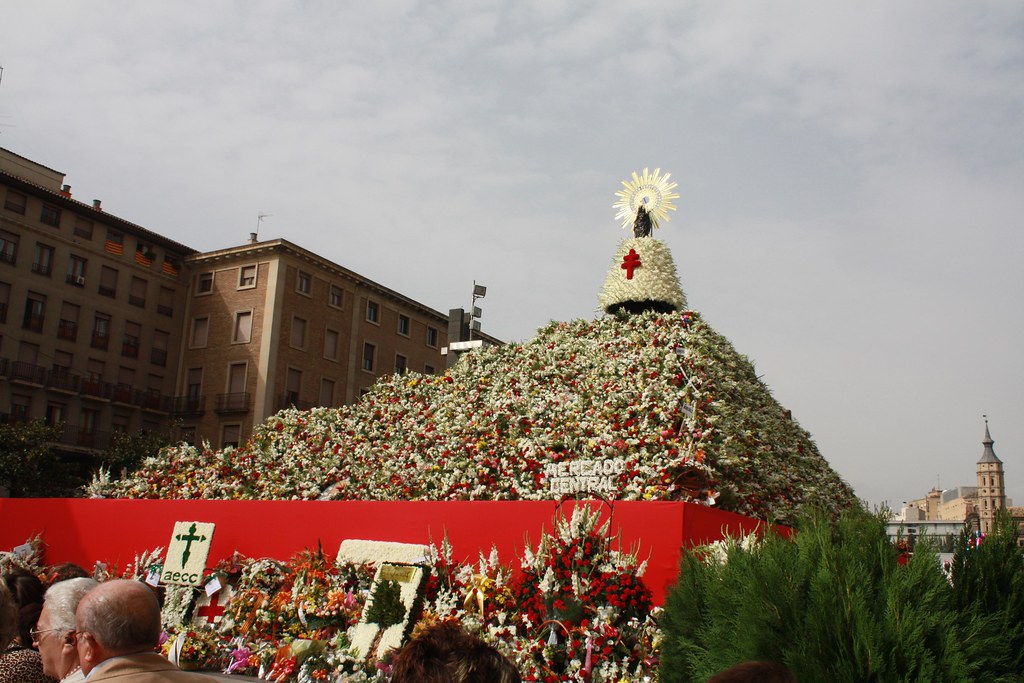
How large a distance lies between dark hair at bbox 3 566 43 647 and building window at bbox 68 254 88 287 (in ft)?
125

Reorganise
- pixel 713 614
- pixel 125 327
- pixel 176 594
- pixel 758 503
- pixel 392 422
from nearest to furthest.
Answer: pixel 713 614 → pixel 176 594 → pixel 758 503 → pixel 392 422 → pixel 125 327

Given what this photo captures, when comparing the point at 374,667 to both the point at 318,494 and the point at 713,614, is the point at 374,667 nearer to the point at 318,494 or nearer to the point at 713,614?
the point at 713,614

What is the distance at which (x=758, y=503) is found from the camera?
11.9 m

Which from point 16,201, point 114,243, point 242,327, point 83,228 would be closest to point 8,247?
point 16,201

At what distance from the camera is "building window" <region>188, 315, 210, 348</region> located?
139ft

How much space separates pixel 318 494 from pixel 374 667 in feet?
19.5

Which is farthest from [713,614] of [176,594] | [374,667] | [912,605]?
[176,594]

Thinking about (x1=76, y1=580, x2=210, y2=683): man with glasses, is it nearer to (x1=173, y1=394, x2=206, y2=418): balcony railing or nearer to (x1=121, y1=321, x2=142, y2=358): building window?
(x1=173, y1=394, x2=206, y2=418): balcony railing

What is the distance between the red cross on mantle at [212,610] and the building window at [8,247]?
3167cm

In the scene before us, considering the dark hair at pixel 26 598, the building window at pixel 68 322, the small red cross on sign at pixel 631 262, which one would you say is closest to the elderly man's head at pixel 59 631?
the dark hair at pixel 26 598

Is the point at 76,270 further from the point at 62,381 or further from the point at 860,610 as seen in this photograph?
the point at 860,610

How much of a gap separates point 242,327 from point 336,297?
4.99 meters

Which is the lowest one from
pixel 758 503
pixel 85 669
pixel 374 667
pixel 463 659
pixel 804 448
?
pixel 374 667

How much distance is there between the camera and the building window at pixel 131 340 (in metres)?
41.1
